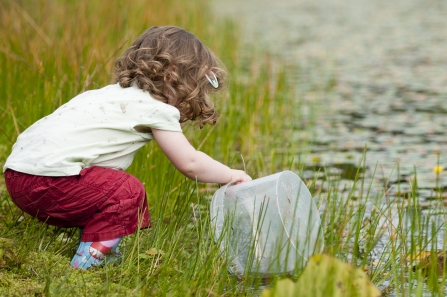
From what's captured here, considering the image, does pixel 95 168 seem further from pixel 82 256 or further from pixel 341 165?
pixel 341 165

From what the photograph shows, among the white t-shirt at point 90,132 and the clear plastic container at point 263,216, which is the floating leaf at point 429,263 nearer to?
the clear plastic container at point 263,216

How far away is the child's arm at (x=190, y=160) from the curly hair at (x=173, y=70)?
0.14 metres

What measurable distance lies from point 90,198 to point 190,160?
13.4 inches

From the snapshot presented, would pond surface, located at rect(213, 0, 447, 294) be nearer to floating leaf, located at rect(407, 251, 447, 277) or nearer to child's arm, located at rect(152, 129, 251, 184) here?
floating leaf, located at rect(407, 251, 447, 277)

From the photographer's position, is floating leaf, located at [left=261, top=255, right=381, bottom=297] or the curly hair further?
the curly hair

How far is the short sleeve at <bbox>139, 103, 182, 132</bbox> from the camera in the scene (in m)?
2.30

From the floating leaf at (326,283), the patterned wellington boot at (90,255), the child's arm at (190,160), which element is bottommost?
the patterned wellington boot at (90,255)

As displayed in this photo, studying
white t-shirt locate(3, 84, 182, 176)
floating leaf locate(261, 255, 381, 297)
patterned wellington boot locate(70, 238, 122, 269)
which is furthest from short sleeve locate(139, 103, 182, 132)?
floating leaf locate(261, 255, 381, 297)

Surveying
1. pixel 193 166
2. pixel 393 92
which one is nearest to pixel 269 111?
Result: pixel 393 92

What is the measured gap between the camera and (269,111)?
5.03 meters

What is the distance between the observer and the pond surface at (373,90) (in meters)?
3.97

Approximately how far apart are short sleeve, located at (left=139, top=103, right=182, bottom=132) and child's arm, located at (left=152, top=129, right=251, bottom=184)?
0.02m

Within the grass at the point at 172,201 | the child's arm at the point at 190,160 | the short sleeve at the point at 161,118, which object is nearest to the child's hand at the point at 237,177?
the child's arm at the point at 190,160

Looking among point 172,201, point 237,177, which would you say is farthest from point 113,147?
point 172,201
